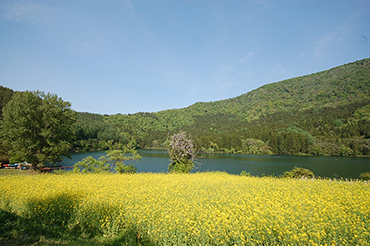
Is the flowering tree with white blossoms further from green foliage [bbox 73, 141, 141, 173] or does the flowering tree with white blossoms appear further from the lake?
the lake

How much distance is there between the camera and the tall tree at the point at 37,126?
22359 millimetres

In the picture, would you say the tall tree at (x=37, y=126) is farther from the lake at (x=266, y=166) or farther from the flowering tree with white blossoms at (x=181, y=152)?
the flowering tree with white blossoms at (x=181, y=152)

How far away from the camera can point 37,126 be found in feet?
76.5

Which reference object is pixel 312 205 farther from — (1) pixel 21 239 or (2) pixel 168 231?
(1) pixel 21 239

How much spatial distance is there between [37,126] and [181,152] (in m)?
17.2

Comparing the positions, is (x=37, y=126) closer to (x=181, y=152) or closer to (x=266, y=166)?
(x=181, y=152)

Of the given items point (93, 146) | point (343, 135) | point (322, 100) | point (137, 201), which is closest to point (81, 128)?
point (93, 146)

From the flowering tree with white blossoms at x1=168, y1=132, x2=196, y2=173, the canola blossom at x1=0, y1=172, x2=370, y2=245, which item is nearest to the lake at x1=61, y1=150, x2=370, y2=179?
the flowering tree with white blossoms at x1=168, y1=132, x2=196, y2=173

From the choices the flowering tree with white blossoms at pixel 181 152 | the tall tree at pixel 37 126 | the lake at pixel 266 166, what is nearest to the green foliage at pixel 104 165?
the flowering tree with white blossoms at pixel 181 152

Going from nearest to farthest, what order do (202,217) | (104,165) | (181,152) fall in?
(202,217) < (181,152) < (104,165)

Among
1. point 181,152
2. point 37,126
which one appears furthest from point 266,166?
point 37,126

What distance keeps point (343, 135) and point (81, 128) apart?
11744 cm

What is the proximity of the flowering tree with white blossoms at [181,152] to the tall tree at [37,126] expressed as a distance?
1423 centimetres

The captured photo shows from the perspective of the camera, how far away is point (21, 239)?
18.1ft
